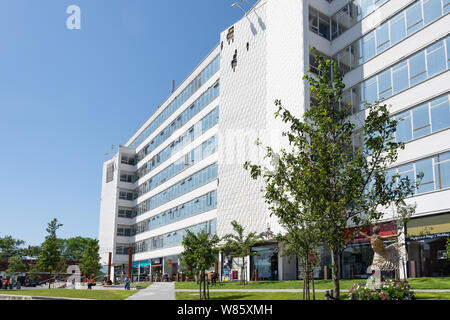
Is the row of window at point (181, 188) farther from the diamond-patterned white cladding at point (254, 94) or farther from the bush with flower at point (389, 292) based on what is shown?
the bush with flower at point (389, 292)

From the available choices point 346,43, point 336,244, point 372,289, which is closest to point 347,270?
point 346,43

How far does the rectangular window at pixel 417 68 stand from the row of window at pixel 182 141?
2450 cm

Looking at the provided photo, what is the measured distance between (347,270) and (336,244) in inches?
988

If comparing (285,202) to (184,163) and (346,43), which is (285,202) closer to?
(346,43)

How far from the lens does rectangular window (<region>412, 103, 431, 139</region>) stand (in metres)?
30.5

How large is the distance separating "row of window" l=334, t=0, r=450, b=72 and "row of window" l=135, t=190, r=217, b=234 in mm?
21245

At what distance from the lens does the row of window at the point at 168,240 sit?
170 ft

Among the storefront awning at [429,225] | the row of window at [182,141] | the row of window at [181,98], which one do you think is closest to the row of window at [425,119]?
the storefront awning at [429,225]

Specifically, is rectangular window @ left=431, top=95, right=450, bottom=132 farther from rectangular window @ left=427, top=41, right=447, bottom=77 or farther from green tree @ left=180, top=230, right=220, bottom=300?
green tree @ left=180, top=230, right=220, bottom=300

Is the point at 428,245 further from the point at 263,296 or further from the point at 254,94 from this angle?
the point at 254,94

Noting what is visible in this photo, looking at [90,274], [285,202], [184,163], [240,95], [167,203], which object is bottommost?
[90,274]

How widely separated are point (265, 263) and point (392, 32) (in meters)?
23.6

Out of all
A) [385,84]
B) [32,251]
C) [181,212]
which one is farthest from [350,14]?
[32,251]

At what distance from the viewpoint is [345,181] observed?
13359 mm
